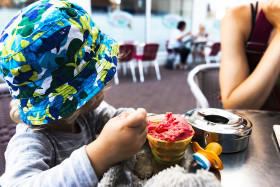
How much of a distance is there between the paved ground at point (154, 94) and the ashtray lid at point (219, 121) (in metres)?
2.24

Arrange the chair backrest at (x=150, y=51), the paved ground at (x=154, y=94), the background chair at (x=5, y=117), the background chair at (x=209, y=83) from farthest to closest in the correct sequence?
the chair backrest at (x=150, y=51)
the paved ground at (x=154, y=94)
the background chair at (x=209, y=83)
the background chair at (x=5, y=117)

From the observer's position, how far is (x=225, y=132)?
514mm

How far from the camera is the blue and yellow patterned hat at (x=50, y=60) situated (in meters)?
0.51

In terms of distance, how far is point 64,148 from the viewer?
0.71 m

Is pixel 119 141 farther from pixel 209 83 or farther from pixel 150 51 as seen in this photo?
pixel 150 51

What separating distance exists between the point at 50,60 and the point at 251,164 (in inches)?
22.2

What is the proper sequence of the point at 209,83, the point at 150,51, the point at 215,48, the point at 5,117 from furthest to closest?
the point at 215,48 → the point at 150,51 → the point at 209,83 → the point at 5,117

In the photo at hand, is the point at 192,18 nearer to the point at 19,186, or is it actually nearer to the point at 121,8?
the point at 121,8

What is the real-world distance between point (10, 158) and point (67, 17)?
0.40 m

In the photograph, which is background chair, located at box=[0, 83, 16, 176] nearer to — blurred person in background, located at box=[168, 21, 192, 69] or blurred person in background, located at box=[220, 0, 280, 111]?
blurred person in background, located at box=[220, 0, 280, 111]

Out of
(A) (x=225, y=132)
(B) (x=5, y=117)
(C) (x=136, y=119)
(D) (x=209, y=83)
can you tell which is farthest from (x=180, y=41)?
(C) (x=136, y=119)

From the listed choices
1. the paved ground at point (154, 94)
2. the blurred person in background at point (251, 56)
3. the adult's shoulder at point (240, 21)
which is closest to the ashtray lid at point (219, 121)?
the blurred person in background at point (251, 56)

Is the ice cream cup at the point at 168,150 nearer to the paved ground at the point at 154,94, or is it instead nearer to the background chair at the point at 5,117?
the background chair at the point at 5,117

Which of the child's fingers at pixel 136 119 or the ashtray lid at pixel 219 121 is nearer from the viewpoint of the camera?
the child's fingers at pixel 136 119
